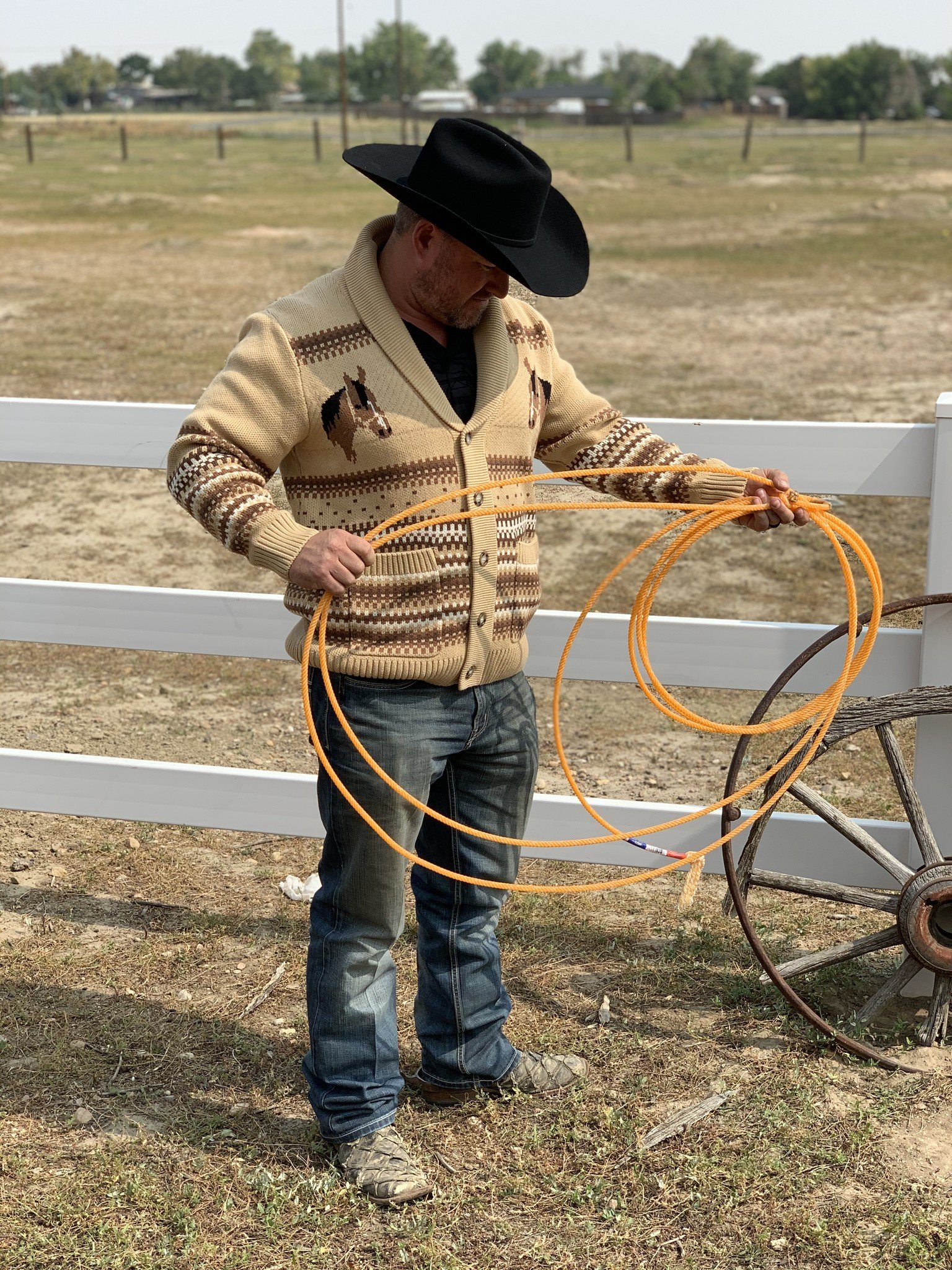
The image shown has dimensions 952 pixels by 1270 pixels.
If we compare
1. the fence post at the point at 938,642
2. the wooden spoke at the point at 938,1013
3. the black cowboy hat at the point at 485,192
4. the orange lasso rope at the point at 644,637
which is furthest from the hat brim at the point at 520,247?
the wooden spoke at the point at 938,1013

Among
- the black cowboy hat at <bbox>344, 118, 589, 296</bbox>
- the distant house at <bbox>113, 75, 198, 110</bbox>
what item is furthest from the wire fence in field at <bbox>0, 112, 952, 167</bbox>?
the distant house at <bbox>113, 75, 198, 110</bbox>

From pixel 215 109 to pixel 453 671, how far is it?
136 metres

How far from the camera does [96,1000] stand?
139 inches

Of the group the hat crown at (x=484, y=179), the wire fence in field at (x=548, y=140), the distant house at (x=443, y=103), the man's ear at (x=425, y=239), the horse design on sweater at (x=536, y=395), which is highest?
the distant house at (x=443, y=103)

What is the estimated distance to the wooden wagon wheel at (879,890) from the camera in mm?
3176

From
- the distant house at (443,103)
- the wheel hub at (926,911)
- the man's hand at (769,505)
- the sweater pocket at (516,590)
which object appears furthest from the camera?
the distant house at (443,103)

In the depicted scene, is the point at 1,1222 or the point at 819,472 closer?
A: the point at 1,1222

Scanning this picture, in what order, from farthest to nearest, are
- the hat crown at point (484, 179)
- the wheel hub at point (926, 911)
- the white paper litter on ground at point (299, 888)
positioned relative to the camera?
the white paper litter on ground at point (299, 888)
the wheel hub at point (926, 911)
the hat crown at point (484, 179)

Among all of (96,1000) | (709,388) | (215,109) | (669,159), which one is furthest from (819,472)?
(215,109)

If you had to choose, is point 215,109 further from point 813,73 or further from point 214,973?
point 214,973

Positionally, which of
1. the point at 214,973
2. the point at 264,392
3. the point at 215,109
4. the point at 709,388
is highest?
the point at 215,109

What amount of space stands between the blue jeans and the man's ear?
82cm

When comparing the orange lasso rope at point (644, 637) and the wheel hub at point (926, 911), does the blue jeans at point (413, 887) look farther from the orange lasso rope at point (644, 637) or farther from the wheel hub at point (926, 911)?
the wheel hub at point (926, 911)

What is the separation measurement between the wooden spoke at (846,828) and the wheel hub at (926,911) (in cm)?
17
